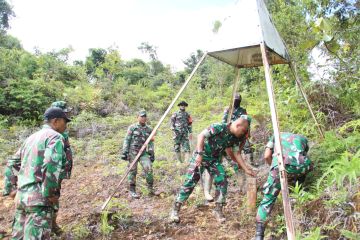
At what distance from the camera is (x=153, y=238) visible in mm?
4387

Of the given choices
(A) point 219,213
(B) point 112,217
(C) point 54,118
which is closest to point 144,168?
(B) point 112,217

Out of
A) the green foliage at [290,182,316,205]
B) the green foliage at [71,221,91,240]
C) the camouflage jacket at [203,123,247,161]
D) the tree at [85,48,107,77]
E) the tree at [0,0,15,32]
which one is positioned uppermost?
the tree at [0,0,15,32]

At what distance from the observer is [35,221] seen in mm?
3076

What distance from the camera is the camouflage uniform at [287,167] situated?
3.79 meters

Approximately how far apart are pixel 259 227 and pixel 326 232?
2.50 feet

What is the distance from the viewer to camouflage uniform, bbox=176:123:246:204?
15.6 ft

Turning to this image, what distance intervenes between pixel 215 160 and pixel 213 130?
0.53m

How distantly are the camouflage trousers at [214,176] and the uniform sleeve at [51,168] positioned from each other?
2.19m

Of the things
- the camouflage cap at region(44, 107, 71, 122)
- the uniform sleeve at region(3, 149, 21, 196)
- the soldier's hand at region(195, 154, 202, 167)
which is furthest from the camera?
the soldier's hand at region(195, 154, 202, 167)

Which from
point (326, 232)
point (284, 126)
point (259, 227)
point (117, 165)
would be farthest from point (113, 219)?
point (117, 165)

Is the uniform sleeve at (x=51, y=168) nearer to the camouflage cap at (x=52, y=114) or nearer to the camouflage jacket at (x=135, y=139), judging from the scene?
the camouflage cap at (x=52, y=114)

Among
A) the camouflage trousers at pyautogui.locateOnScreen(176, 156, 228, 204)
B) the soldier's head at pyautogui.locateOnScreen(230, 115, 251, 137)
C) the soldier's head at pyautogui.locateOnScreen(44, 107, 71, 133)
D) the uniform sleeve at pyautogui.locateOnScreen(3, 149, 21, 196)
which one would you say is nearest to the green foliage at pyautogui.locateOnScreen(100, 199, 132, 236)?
the camouflage trousers at pyautogui.locateOnScreen(176, 156, 228, 204)

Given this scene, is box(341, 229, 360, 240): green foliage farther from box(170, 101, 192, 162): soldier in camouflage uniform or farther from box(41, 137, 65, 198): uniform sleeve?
box(170, 101, 192, 162): soldier in camouflage uniform

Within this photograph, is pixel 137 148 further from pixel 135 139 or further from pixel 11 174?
pixel 11 174
